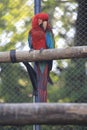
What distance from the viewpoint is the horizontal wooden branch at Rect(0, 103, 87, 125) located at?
1026mm

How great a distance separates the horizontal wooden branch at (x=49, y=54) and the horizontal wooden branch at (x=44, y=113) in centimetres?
81

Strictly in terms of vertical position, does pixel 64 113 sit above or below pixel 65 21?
above

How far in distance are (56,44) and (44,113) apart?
205 centimetres

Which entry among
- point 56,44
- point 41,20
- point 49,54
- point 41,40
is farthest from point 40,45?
point 49,54

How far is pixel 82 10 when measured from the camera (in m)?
2.93

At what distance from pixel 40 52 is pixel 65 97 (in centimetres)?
122

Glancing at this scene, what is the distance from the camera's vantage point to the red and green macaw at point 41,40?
8.17 feet

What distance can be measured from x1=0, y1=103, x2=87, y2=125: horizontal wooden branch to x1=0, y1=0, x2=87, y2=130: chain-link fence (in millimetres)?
1690

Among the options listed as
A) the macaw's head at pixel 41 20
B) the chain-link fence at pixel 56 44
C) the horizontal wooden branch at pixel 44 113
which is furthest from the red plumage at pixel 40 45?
the horizontal wooden branch at pixel 44 113

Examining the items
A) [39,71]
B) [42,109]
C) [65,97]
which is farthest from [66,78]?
[42,109]

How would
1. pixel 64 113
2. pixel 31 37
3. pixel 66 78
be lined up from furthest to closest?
pixel 66 78 → pixel 31 37 → pixel 64 113

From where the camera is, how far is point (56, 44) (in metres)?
3.06

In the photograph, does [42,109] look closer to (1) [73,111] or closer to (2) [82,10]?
(1) [73,111]

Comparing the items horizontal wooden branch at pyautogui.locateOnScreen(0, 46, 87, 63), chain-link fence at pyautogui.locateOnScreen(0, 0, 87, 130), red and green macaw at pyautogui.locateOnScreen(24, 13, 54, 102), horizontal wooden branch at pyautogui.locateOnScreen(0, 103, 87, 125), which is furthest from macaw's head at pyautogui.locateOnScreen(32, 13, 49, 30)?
horizontal wooden branch at pyautogui.locateOnScreen(0, 103, 87, 125)
